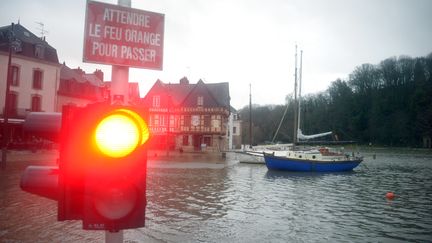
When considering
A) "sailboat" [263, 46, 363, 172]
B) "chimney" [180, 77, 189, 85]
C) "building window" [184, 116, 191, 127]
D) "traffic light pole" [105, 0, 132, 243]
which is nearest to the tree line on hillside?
"chimney" [180, 77, 189, 85]

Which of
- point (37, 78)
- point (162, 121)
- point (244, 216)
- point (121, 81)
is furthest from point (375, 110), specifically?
point (121, 81)

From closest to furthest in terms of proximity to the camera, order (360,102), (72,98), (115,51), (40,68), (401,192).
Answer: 1. (115,51)
2. (401,192)
3. (40,68)
4. (72,98)
5. (360,102)

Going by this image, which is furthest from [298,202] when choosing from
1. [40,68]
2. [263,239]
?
[40,68]

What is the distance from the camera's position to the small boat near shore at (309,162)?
88.7 ft

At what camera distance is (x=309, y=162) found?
27422 mm

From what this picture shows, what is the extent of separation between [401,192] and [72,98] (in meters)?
36.5

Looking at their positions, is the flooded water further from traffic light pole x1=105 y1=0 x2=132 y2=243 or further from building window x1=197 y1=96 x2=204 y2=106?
building window x1=197 y1=96 x2=204 y2=106

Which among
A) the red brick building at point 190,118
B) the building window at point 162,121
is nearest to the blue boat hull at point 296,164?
the red brick building at point 190,118

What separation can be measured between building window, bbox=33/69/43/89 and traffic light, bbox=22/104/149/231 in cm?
3837

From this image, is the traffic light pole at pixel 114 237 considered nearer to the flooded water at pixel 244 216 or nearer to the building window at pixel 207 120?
the flooded water at pixel 244 216

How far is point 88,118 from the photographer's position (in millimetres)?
1326

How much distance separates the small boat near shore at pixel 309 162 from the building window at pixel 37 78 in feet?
81.5

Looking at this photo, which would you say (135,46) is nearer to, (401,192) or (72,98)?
(401,192)

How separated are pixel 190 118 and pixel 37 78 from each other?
20.1 m
